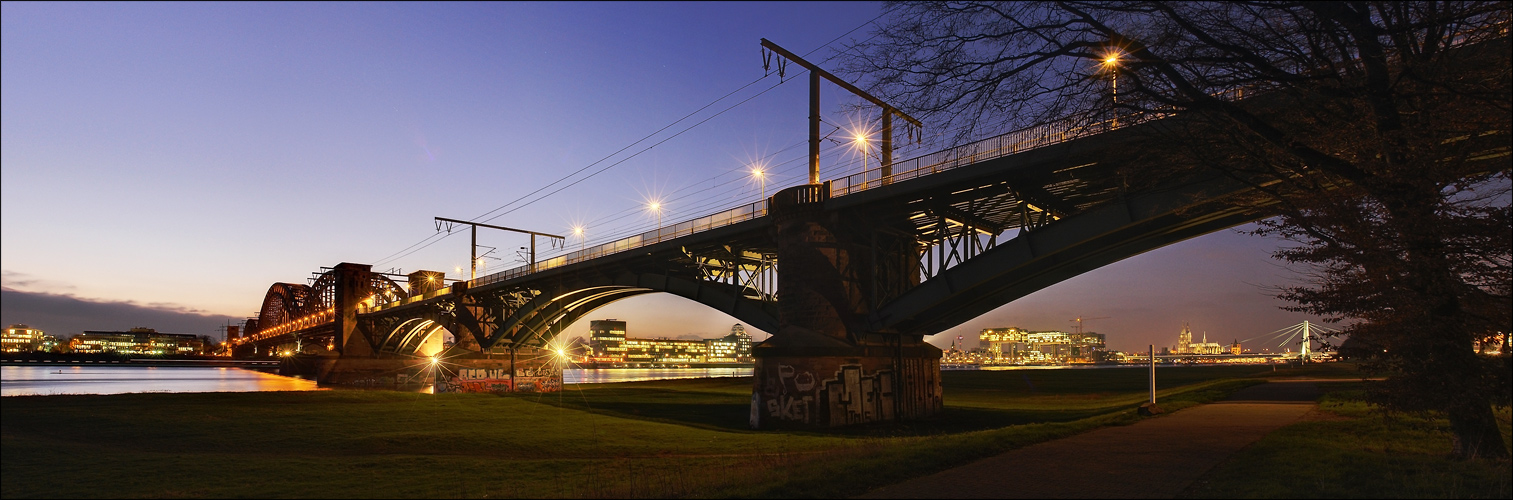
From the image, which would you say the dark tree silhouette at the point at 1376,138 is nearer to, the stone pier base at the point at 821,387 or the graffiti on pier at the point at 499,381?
the stone pier base at the point at 821,387

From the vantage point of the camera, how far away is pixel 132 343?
132375mm

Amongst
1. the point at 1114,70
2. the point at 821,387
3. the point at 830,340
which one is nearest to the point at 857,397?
the point at 821,387

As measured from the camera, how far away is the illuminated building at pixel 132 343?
97.6 meters

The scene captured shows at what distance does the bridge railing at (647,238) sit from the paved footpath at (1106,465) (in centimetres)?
2559

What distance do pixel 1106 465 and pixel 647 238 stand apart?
140 ft

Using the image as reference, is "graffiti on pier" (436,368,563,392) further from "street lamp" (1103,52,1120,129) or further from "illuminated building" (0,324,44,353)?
"street lamp" (1103,52,1120,129)

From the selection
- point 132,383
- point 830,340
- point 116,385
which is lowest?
point 132,383

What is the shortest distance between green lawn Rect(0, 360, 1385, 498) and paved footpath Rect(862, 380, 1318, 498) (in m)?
0.83

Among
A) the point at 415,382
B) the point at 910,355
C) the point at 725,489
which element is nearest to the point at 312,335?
the point at 415,382

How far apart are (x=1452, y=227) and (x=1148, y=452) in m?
6.73

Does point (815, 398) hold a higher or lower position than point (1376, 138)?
lower

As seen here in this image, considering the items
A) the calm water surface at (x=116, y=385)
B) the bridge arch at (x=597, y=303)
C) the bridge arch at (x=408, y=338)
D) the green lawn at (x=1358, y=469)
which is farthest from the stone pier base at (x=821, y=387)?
the bridge arch at (x=408, y=338)

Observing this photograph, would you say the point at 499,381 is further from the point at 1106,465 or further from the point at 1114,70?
the point at 1114,70

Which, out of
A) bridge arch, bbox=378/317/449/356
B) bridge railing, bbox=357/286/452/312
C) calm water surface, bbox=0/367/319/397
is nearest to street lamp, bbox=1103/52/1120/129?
calm water surface, bbox=0/367/319/397
